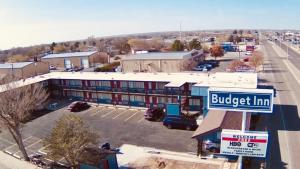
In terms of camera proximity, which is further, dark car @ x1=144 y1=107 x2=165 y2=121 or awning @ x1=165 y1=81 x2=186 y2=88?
dark car @ x1=144 y1=107 x2=165 y2=121

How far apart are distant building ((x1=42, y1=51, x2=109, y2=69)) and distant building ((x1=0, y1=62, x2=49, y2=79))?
1741 centimetres

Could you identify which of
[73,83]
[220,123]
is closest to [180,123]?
[220,123]

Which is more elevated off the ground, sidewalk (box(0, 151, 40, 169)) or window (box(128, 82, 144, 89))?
window (box(128, 82, 144, 89))

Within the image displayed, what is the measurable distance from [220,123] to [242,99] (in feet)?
32.7

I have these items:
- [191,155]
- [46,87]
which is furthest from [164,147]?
[46,87]

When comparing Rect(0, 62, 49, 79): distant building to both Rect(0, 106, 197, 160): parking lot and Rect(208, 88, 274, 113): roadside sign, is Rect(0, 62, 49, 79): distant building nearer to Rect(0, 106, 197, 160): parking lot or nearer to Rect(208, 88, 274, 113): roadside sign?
Rect(0, 106, 197, 160): parking lot

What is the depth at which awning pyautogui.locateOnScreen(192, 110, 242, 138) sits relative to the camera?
25141mm

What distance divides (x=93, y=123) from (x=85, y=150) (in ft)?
50.4

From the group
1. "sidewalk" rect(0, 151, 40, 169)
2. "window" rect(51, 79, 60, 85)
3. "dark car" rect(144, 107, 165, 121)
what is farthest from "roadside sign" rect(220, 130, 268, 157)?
"window" rect(51, 79, 60, 85)

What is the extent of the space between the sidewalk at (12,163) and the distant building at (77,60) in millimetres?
58358

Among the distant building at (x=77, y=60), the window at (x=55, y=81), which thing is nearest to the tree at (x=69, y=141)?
the window at (x=55, y=81)

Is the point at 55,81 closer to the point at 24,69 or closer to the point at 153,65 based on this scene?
the point at 24,69

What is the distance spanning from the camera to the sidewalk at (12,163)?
2780 centimetres

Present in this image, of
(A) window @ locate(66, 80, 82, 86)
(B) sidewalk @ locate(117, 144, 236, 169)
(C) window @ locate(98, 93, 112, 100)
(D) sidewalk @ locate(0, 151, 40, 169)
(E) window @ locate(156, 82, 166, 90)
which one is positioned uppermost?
(E) window @ locate(156, 82, 166, 90)
